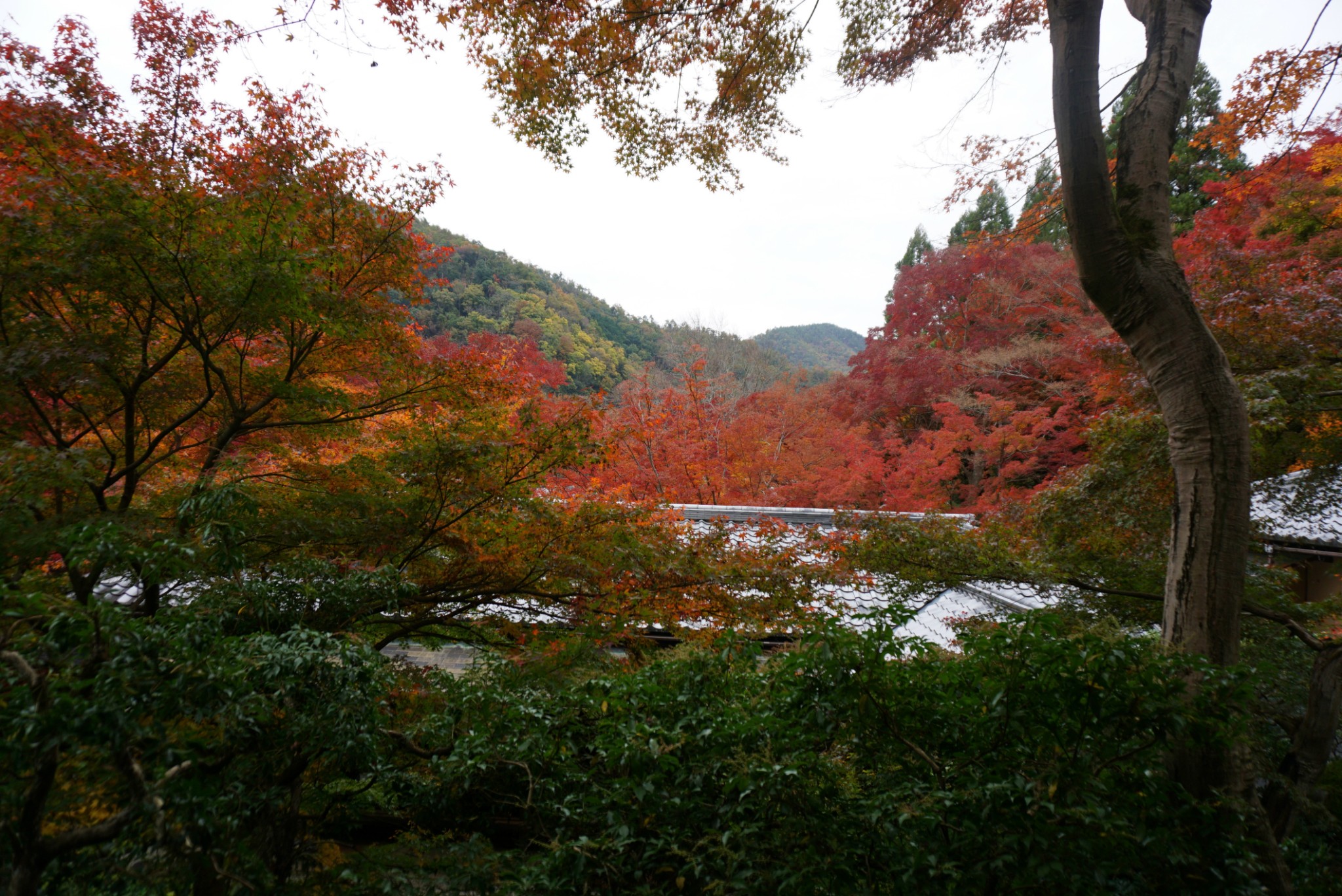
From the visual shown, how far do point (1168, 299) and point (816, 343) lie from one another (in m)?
46.0

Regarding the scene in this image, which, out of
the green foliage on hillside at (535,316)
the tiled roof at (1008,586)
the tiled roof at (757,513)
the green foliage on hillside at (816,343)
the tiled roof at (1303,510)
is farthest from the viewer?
the green foliage on hillside at (816,343)

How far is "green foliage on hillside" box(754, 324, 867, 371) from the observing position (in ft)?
139

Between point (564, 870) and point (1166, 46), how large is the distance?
558 cm

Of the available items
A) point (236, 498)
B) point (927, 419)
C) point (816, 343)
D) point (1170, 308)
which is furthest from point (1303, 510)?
point (816, 343)

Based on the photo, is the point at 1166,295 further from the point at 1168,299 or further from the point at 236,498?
the point at 236,498

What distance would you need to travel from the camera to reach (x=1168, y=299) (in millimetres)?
3291

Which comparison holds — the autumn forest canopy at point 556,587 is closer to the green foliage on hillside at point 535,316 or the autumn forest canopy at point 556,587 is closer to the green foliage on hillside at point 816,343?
the green foliage on hillside at point 535,316

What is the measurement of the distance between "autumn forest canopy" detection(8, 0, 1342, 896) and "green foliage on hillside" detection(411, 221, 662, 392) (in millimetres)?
15752

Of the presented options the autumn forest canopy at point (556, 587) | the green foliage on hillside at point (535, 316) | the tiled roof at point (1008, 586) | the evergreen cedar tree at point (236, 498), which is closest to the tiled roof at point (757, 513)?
the tiled roof at point (1008, 586)

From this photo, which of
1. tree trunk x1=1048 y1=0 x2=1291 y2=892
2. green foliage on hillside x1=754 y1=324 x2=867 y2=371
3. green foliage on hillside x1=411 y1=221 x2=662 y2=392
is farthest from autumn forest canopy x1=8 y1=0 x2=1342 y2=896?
green foliage on hillside x1=754 y1=324 x2=867 y2=371

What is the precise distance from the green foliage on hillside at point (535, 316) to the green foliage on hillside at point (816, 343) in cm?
1240

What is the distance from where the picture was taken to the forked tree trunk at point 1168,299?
10.1 feet


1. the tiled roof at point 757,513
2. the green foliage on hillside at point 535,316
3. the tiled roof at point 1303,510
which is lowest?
the tiled roof at point 757,513

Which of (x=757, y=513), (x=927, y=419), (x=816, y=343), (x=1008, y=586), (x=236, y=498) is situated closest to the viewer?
(x=236, y=498)
